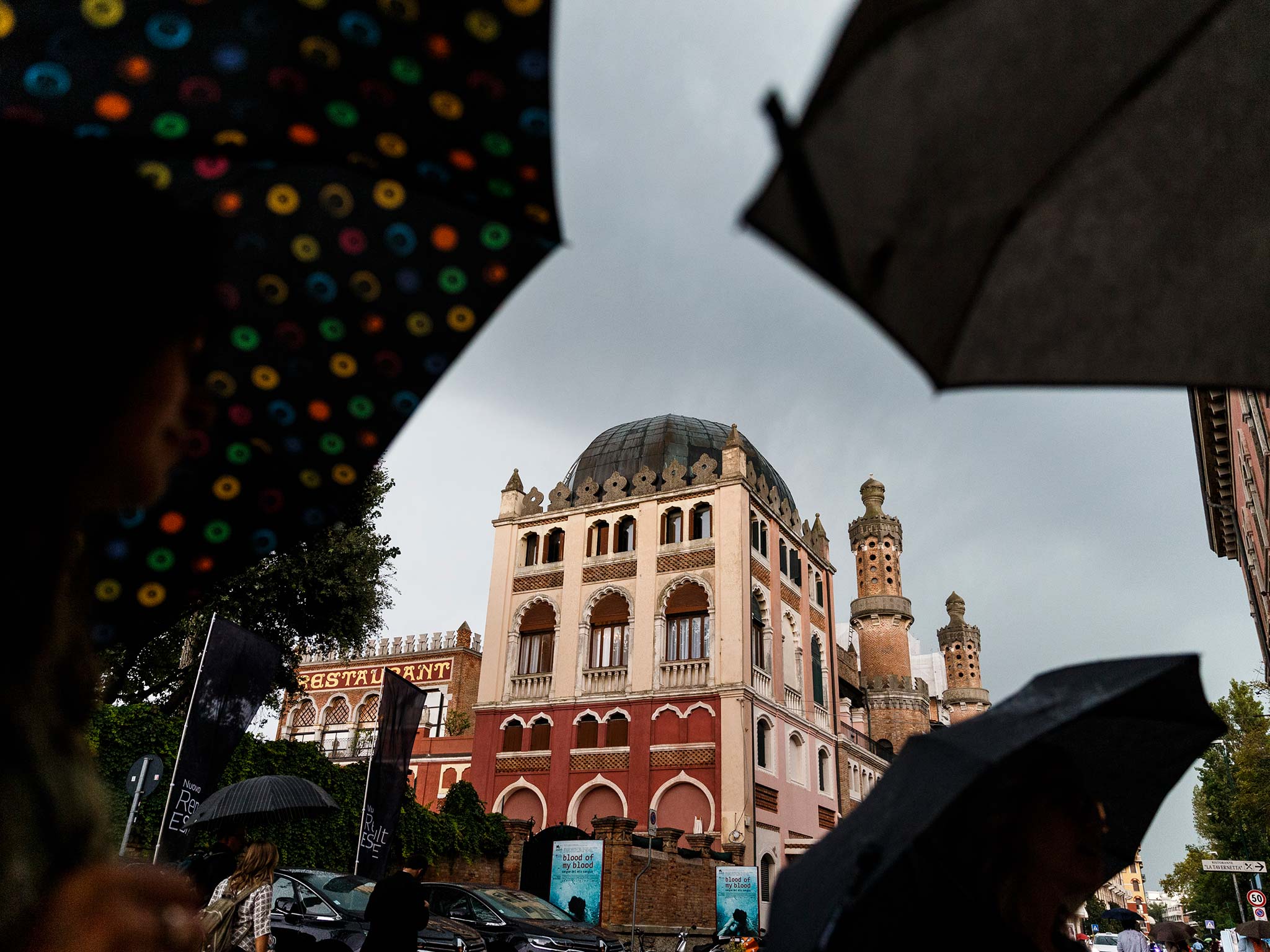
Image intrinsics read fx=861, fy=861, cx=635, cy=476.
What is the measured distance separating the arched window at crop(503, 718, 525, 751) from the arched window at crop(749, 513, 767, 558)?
35.8 feet

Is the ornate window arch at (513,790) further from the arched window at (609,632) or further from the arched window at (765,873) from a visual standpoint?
the arched window at (765,873)

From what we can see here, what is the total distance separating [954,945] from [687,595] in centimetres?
3008

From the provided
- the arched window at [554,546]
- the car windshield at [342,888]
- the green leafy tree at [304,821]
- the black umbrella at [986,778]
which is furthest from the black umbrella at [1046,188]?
the arched window at [554,546]

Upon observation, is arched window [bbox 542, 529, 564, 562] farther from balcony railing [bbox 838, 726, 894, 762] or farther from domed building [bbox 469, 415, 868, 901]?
balcony railing [bbox 838, 726, 894, 762]

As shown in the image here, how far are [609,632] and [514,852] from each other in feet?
31.2

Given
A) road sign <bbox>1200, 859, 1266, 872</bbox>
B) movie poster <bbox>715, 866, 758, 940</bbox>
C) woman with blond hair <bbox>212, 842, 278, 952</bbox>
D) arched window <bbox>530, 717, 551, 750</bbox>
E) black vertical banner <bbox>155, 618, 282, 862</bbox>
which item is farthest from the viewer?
arched window <bbox>530, 717, 551, 750</bbox>

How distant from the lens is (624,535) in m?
33.8

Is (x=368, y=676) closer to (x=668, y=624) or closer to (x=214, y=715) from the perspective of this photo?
(x=668, y=624)

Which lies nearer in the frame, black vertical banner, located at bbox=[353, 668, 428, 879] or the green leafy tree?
black vertical banner, located at bbox=[353, 668, 428, 879]

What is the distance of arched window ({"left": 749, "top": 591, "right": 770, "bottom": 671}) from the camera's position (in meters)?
30.8

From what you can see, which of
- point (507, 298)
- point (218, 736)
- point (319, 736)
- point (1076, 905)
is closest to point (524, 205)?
point (507, 298)

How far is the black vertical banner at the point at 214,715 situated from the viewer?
9.27 m

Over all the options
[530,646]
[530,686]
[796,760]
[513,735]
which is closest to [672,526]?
[530,646]

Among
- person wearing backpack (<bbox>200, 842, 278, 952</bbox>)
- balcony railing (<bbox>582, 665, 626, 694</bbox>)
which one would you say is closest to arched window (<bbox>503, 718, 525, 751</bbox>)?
balcony railing (<bbox>582, 665, 626, 694</bbox>)
